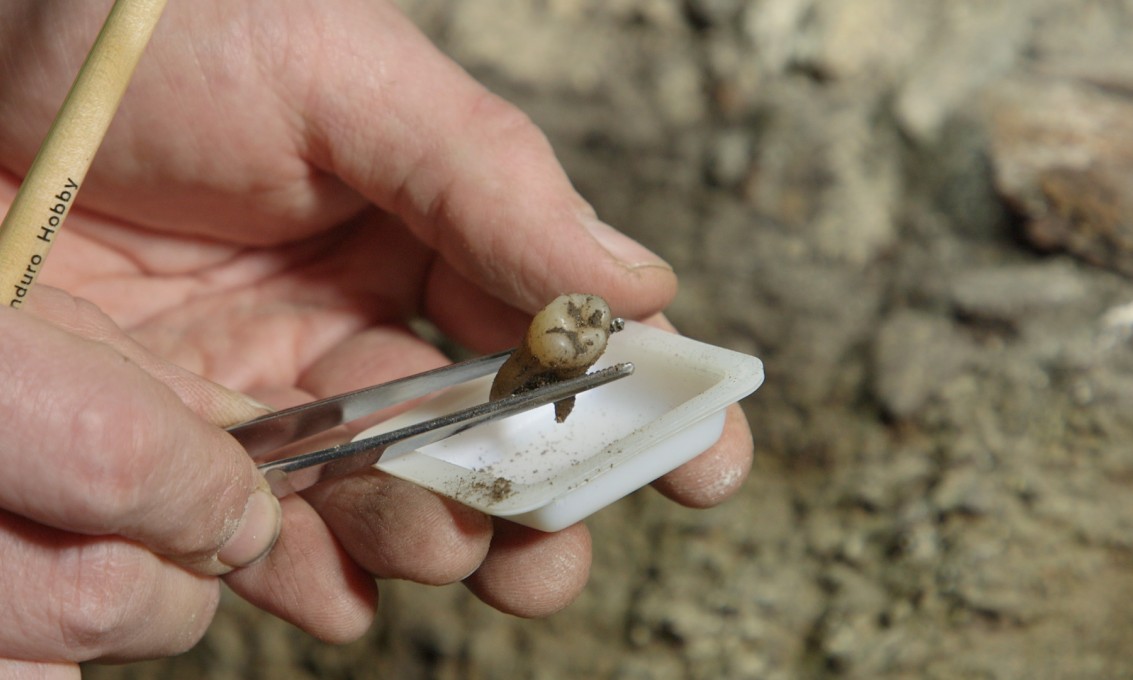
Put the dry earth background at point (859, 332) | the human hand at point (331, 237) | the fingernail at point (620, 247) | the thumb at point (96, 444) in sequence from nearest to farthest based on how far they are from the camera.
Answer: the thumb at point (96, 444)
the human hand at point (331, 237)
the fingernail at point (620, 247)
the dry earth background at point (859, 332)

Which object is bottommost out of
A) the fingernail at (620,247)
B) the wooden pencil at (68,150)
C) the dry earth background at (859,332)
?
the dry earth background at (859,332)

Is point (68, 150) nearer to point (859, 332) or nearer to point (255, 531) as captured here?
point (255, 531)

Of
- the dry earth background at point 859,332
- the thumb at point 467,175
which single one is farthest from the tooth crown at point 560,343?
the dry earth background at point 859,332

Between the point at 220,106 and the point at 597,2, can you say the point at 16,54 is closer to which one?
the point at 220,106

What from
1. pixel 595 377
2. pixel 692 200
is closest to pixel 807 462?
pixel 692 200

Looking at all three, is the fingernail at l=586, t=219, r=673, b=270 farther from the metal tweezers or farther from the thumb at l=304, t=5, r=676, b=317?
the metal tweezers

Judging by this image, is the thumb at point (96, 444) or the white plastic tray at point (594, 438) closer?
the thumb at point (96, 444)

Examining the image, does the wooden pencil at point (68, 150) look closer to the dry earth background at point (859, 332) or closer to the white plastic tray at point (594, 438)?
the white plastic tray at point (594, 438)
